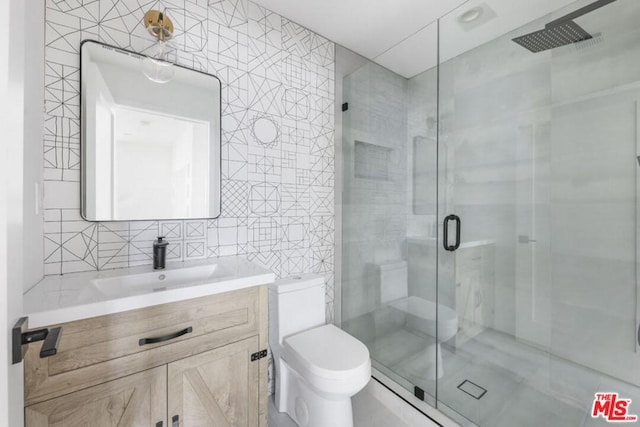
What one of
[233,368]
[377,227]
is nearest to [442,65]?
[377,227]

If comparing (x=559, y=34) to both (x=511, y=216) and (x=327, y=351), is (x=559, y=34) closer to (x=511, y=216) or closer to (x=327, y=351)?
(x=511, y=216)

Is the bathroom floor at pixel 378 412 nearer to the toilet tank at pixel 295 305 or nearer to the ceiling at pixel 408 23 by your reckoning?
the toilet tank at pixel 295 305

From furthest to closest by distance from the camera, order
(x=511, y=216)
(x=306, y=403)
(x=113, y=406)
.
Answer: (x=511, y=216) → (x=306, y=403) → (x=113, y=406)

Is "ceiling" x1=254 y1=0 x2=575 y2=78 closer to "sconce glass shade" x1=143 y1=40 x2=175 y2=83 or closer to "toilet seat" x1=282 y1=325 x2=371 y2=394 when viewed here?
"sconce glass shade" x1=143 y1=40 x2=175 y2=83

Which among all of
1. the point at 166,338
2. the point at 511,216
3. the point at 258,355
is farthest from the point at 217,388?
the point at 511,216

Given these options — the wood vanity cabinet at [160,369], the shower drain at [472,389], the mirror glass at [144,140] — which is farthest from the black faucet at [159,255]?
the shower drain at [472,389]

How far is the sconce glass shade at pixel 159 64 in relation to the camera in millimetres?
1381

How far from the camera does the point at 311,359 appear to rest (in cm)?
138

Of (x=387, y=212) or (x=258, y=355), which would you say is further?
(x=387, y=212)

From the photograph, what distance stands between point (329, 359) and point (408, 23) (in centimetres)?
218

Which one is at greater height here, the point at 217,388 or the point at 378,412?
the point at 217,388

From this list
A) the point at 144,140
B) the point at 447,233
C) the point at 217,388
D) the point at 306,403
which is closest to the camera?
the point at 217,388

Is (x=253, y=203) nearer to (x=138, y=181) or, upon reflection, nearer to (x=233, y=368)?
(x=138, y=181)

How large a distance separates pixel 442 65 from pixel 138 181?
1.88 m
